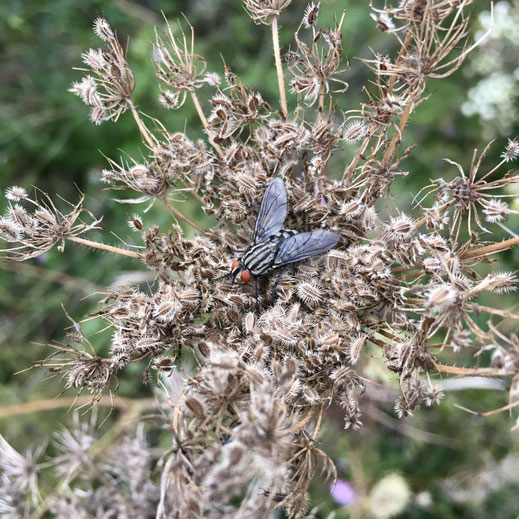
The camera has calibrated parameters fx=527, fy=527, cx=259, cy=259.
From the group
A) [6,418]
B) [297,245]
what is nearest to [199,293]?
[297,245]

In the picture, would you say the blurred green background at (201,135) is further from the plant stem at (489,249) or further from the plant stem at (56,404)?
the plant stem at (489,249)

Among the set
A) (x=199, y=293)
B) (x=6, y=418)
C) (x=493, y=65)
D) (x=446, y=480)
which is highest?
(x=199, y=293)

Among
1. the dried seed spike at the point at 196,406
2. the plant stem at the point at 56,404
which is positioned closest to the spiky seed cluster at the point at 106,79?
the dried seed spike at the point at 196,406

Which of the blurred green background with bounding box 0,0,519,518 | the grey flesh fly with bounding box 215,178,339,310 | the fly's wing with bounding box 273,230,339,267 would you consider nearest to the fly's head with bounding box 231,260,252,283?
the grey flesh fly with bounding box 215,178,339,310

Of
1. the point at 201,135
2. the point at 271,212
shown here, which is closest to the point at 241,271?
the point at 271,212

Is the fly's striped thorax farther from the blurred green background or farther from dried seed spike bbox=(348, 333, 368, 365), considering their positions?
the blurred green background

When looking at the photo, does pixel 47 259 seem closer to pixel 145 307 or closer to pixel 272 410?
pixel 145 307
